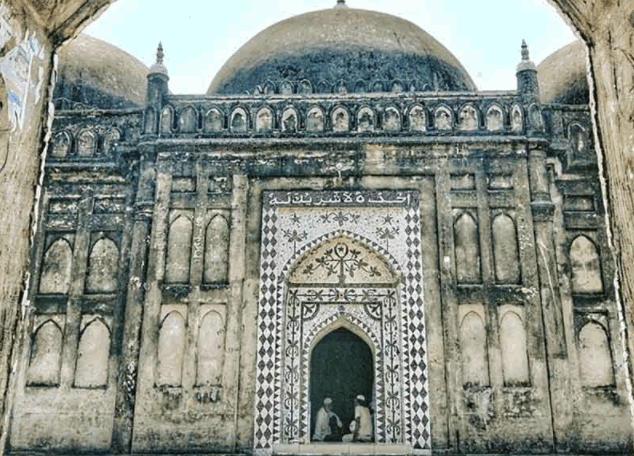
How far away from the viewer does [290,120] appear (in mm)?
10312

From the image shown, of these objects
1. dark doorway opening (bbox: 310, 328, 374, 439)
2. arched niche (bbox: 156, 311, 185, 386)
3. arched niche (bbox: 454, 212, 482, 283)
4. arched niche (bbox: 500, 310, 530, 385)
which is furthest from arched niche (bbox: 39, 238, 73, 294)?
arched niche (bbox: 500, 310, 530, 385)

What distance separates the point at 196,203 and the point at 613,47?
7.56 metres

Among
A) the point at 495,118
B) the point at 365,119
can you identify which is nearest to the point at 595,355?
the point at 495,118

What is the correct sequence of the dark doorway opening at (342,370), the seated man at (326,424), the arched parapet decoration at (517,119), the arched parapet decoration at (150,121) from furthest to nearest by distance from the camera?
the arched parapet decoration at (150,121), the arched parapet decoration at (517,119), the dark doorway opening at (342,370), the seated man at (326,424)

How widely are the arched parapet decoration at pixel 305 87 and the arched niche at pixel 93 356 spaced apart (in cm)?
475

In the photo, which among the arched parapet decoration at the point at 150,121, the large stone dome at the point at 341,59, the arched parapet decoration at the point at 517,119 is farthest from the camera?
the large stone dome at the point at 341,59

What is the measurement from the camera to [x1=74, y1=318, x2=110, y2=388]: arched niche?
952 cm

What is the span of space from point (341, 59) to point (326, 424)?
19.6ft

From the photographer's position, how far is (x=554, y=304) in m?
9.41

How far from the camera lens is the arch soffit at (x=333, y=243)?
962cm

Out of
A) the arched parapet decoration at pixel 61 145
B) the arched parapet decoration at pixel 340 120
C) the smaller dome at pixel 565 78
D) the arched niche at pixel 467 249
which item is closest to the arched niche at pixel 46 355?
the arched parapet decoration at pixel 61 145

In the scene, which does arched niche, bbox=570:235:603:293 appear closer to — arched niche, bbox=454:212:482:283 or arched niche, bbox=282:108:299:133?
arched niche, bbox=454:212:482:283

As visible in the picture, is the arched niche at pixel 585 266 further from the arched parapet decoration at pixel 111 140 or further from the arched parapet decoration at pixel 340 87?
the arched parapet decoration at pixel 111 140

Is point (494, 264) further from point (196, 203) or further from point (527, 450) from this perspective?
point (196, 203)
